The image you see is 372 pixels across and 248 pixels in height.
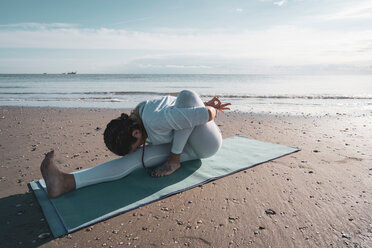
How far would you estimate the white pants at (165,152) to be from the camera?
2473mm

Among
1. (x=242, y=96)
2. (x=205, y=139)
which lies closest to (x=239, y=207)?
(x=205, y=139)

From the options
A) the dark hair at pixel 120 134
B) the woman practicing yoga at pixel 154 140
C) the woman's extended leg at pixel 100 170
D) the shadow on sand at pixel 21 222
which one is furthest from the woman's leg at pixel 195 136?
the shadow on sand at pixel 21 222

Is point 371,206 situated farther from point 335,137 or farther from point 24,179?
point 24,179

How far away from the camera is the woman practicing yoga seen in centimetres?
230

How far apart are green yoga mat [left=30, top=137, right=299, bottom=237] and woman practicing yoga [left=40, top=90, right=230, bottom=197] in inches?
3.9

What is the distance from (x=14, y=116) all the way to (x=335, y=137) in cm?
718

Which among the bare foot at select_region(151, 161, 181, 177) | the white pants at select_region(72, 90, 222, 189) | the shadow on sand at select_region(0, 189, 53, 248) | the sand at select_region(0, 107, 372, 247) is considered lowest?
the shadow on sand at select_region(0, 189, 53, 248)

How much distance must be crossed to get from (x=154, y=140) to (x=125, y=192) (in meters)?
0.57

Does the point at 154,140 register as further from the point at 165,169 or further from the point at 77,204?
the point at 77,204

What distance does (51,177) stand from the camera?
223 cm

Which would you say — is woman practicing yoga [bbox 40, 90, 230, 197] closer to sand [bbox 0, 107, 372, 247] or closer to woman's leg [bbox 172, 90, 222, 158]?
woman's leg [bbox 172, 90, 222, 158]

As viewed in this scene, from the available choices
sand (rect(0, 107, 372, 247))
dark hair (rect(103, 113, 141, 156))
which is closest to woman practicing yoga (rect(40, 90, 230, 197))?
dark hair (rect(103, 113, 141, 156))

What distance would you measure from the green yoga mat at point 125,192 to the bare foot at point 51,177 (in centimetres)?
6

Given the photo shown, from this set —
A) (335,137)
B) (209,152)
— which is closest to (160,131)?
(209,152)
